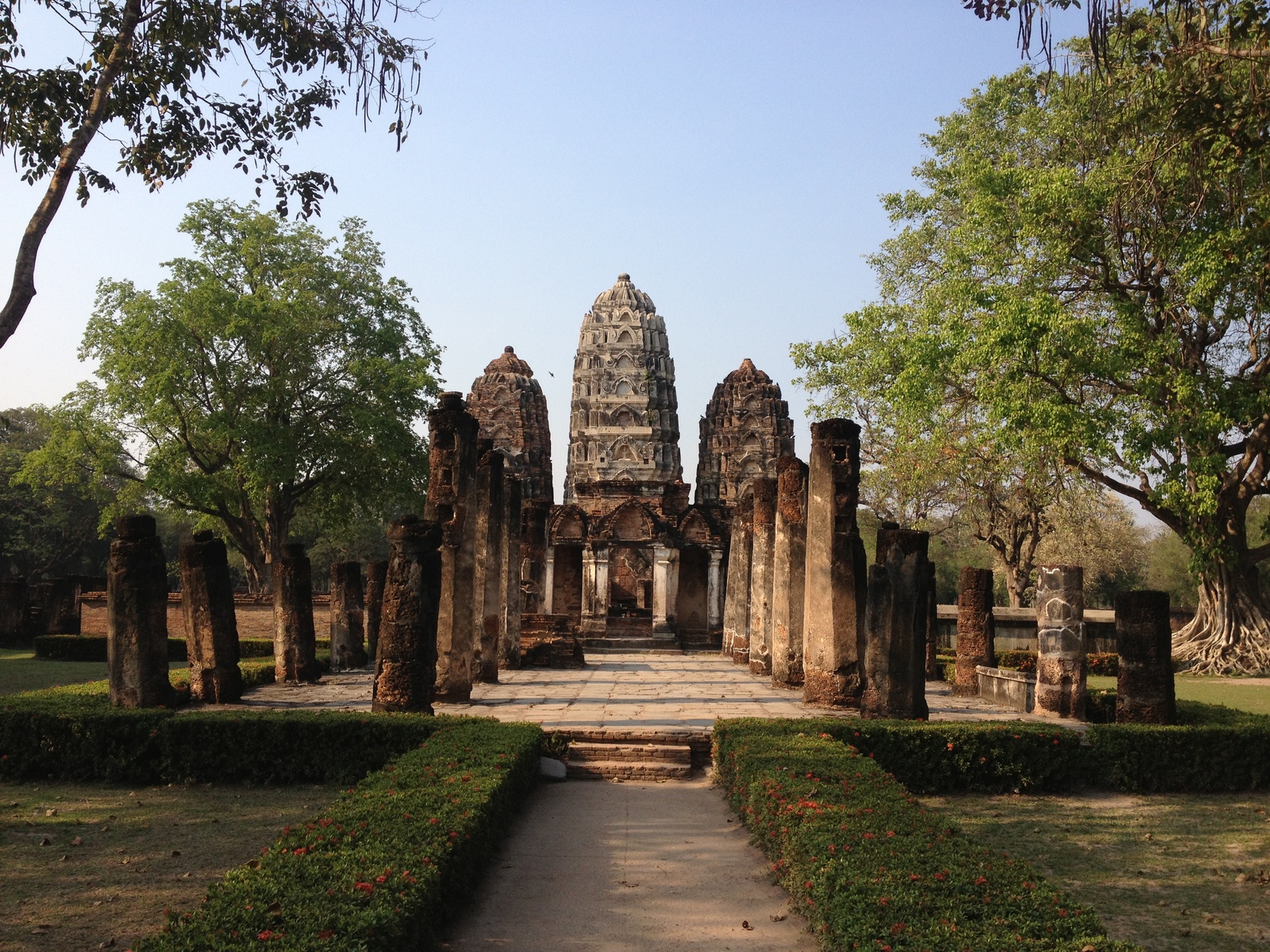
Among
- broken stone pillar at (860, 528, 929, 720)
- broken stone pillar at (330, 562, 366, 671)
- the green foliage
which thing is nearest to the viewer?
broken stone pillar at (860, 528, 929, 720)

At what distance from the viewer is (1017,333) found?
73.2 ft

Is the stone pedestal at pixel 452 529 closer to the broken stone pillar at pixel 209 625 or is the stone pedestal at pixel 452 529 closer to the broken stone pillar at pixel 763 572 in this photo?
the broken stone pillar at pixel 209 625

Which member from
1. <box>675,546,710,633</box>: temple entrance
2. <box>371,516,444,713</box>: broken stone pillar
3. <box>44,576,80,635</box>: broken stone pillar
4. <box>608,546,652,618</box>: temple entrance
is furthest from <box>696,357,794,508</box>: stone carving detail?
<box>371,516,444,713</box>: broken stone pillar

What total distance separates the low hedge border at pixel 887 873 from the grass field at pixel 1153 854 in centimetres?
92

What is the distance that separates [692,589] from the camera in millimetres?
37062

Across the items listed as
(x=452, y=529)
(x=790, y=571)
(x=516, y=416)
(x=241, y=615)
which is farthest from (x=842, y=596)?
(x=516, y=416)

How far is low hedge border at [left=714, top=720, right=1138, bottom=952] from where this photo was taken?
16.2 ft

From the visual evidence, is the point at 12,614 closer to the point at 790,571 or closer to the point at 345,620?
the point at 345,620

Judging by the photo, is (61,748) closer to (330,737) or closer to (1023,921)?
(330,737)

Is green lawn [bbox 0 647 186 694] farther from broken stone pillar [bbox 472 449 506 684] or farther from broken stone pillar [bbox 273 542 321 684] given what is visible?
broken stone pillar [bbox 472 449 506 684]

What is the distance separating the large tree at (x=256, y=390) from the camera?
31469mm

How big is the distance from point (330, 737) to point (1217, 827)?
290 inches

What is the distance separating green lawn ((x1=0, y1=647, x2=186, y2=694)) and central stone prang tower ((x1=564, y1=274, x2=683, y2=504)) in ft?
87.9

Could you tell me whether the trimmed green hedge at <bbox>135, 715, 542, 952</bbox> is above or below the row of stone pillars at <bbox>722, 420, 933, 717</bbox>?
below
